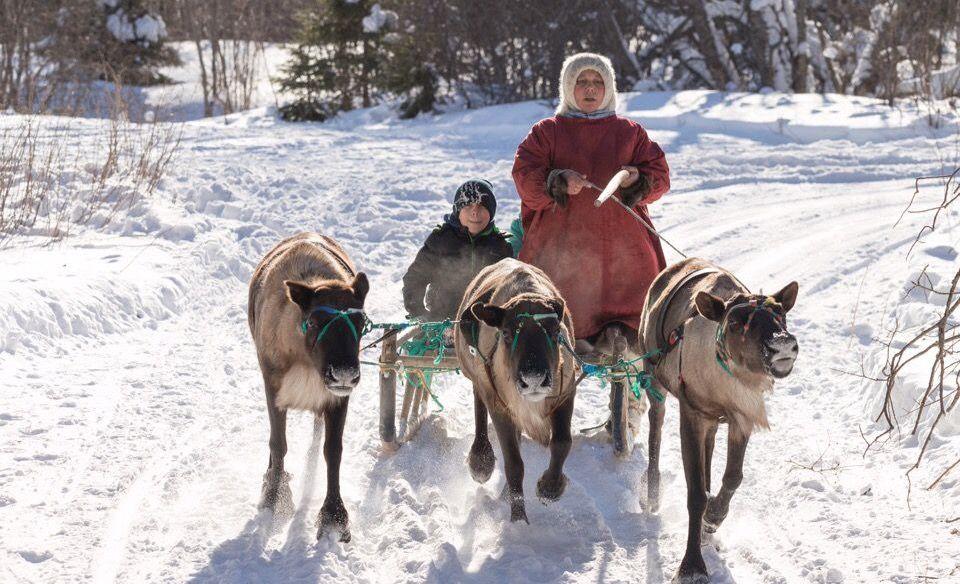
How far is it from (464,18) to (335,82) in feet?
14.9

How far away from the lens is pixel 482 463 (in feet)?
18.2

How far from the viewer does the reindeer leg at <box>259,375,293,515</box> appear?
538 centimetres

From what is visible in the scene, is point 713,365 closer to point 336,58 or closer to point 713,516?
point 713,516

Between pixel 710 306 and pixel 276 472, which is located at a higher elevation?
pixel 710 306

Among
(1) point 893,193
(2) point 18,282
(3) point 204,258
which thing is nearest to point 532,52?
(1) point 893,193

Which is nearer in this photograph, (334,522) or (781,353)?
(781,353)

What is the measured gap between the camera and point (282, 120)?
993 inches

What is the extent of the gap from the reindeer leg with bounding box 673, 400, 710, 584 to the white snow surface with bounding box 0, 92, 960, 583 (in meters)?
0.14

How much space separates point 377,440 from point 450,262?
1.30m

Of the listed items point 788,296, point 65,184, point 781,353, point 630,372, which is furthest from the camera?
point 65,184

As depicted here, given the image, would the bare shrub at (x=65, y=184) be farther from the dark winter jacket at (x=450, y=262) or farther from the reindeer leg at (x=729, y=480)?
the reindeer leg at (x=729, y=480)

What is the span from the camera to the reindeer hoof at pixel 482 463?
18.2 feet

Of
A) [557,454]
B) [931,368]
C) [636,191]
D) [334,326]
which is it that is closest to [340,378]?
[334,326]

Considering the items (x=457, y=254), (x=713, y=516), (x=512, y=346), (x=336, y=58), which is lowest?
(x=713, y=516)
